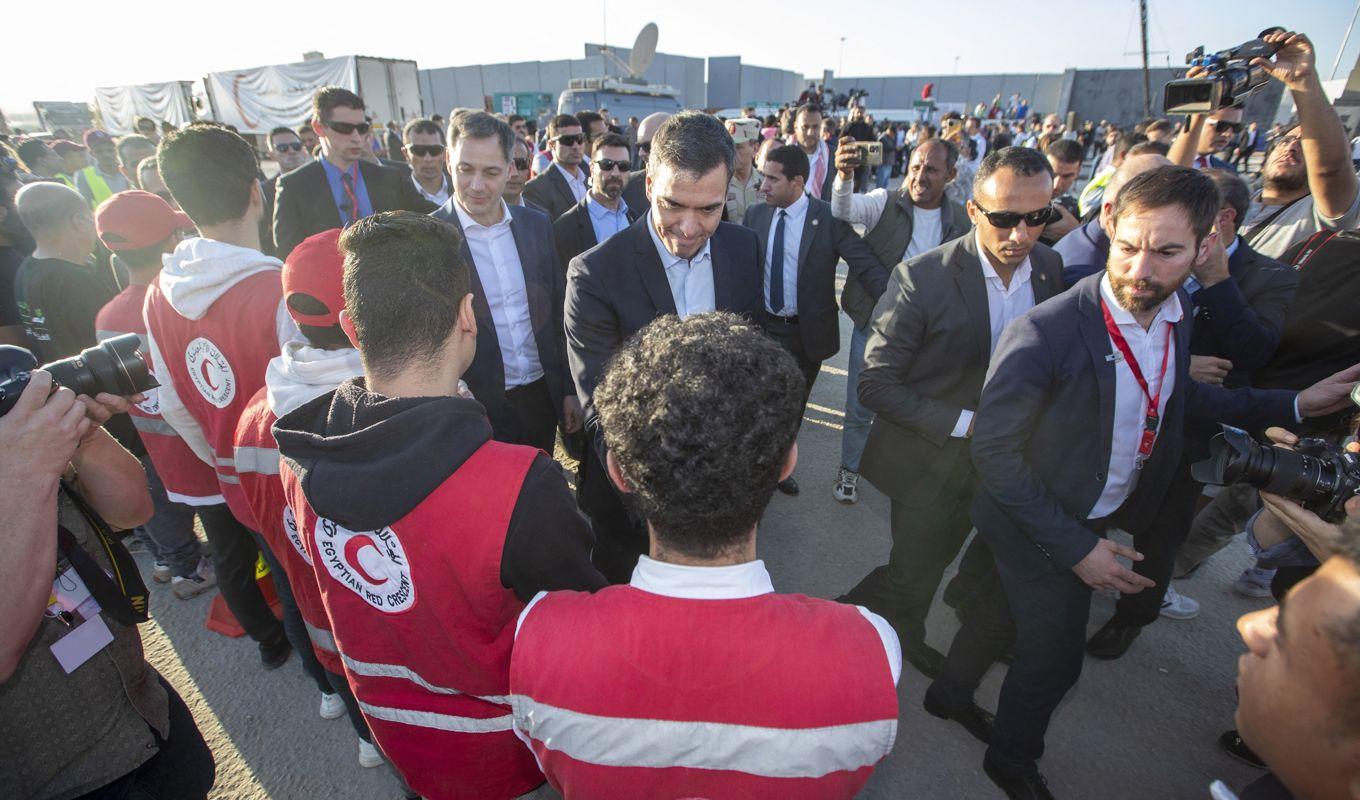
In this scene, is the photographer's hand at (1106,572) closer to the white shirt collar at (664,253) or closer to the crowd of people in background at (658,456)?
the crowd of people in background at (658,456)

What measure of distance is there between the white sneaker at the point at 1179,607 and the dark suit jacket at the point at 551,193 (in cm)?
533

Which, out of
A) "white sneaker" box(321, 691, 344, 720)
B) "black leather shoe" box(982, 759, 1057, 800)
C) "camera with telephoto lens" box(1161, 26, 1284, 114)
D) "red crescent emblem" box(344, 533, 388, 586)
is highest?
"camera with telephoto lens" box(1161, 26, 1284, 114)

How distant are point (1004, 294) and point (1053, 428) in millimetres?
743

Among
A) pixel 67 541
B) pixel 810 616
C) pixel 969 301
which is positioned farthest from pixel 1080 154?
pixel 67 541

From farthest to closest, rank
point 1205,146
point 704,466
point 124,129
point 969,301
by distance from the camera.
Result: point 124,129, point 1205,146, point 969,301, point 704,466

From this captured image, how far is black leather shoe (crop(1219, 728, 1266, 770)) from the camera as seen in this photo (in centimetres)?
247

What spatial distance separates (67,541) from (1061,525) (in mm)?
2762

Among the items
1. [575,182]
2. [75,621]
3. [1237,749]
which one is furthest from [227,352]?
[575,182]

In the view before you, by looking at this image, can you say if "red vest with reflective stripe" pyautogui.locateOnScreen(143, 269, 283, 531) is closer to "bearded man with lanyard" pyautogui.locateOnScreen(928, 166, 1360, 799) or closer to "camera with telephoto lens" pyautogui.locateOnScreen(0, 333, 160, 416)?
"camera with telephoto lens" pyautogui.locateOnScreen(0, 333, 160, 416)

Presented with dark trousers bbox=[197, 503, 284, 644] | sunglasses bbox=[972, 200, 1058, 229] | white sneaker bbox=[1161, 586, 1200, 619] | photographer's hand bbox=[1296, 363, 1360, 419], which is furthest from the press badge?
white sneaker bbox=[1161, 586, 1200, 619]

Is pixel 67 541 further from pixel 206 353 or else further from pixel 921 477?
pixel 921 477

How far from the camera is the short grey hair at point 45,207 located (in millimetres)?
3119

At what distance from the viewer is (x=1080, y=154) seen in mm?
5410

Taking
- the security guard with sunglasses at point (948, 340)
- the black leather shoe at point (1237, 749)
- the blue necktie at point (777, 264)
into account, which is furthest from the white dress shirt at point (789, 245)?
the black leather shoe at point (1237, 749)
